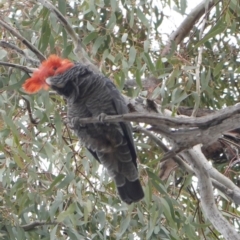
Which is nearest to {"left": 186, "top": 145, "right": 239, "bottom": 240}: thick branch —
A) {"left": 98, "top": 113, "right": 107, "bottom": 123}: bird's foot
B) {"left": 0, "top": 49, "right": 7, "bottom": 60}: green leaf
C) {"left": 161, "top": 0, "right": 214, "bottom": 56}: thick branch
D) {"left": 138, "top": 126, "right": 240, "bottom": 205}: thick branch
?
{"left": 138, "top": 126, "right": 240, "bottom": 205}: thick branch

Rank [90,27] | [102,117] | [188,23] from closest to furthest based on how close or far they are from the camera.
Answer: [102,117]
[90,27]
[188,23]

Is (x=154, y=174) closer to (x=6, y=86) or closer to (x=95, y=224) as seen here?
(x=95, y=224)

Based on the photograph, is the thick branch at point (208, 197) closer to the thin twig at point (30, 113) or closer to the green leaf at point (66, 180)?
the green leaf at point (66, 180)

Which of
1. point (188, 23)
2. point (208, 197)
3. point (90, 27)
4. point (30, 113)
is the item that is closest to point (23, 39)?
point (30, 113)

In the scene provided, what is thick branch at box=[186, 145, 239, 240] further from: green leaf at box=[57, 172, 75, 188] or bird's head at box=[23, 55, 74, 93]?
bird's head at box=[23, 55, 74, 93]

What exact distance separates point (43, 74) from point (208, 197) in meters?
0.77

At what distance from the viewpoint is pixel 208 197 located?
2506 mm

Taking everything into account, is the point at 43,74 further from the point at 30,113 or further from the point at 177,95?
the point at 177,95

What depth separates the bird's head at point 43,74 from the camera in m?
2.37

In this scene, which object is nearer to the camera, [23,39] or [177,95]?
[23,39]

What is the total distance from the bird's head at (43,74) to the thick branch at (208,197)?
23.1 inches

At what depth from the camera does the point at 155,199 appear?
2.64 m

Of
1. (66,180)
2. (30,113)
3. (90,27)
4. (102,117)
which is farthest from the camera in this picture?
(90,27)

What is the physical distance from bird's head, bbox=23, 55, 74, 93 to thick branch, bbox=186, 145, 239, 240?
1.92 ft
